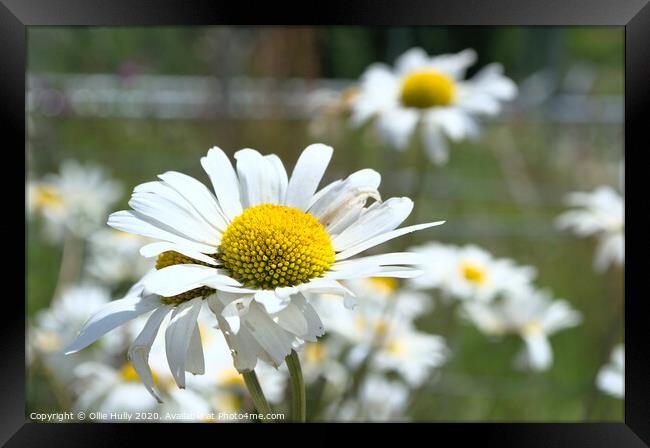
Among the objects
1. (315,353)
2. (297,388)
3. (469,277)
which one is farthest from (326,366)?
(297,388)

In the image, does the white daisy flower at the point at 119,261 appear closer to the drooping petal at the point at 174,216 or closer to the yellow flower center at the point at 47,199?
the yellow flower center at the point at 47,199

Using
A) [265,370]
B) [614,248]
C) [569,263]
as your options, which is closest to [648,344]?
[265,370]

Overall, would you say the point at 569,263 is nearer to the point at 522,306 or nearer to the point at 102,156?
the point at 522,306

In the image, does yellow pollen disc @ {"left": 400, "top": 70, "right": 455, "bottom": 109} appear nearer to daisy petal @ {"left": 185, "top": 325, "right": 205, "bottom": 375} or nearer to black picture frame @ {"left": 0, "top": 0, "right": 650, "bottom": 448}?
black picture frame @ {"left": 0, "top": 0, "right": 650, "bottom": 448}

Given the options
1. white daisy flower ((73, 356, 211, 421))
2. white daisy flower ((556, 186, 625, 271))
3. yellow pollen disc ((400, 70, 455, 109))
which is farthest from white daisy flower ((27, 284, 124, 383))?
white daisy flower ((556, 186, 625, 271))

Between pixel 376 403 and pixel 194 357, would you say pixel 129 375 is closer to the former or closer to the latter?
pixel 376 403
